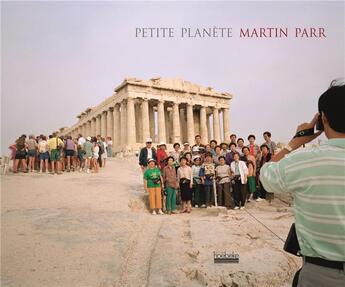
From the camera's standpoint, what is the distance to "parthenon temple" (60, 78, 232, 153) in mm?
35906

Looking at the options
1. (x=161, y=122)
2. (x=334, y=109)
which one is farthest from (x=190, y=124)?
(x=334, y=109)

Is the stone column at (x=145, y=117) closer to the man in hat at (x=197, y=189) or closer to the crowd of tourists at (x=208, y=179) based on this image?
the crowd of tourists at (x=208, y=179)

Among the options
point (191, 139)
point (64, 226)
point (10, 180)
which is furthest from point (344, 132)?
point (191, 139)

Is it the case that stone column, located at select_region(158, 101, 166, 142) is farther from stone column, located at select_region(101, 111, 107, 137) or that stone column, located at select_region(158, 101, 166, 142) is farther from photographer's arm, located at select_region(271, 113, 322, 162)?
photographer's arm, located at select_region(271, 113, 322, 162)

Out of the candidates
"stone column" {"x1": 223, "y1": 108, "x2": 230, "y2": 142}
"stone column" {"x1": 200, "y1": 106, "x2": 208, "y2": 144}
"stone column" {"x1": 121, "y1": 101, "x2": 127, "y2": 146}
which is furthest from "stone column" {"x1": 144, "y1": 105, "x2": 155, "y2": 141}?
"stone column" {"x1": 223, "y1": 108, "x2": 230, "y2": 142}

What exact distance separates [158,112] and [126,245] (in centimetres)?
3171

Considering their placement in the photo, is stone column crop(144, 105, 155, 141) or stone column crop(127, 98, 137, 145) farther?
stone column crop(144, 105, 155, 141)

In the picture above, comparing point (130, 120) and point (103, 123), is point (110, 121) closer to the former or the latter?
point (103, 123)

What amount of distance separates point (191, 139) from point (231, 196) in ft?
94.1

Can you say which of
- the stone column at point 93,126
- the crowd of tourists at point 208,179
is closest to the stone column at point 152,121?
the stone column at point 93,126

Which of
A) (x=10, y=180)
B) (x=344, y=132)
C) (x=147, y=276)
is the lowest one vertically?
(x=147, y=276)

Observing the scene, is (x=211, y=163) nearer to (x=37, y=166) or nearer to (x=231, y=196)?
(x=231, y=196)

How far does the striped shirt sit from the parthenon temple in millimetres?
31861

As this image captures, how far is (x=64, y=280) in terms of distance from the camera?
498 cm
